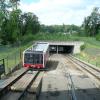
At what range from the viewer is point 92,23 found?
16012 cm

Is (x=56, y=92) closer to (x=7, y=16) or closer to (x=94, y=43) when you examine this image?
(x=94, y=43)

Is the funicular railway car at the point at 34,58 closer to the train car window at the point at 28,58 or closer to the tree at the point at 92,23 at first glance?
the train car window at the point at 28,58

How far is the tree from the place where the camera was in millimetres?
158750

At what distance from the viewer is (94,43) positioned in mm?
89312

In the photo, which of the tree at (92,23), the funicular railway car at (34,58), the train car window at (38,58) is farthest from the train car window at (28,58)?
the tree at (92,23)

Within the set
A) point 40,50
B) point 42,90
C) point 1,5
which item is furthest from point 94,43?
point 42,90

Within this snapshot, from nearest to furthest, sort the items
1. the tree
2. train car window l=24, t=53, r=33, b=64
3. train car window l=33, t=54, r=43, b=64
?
train car window l=33, t=54, r=43, b=64, train car window l=24, t=53, r=33, b=64, the tree

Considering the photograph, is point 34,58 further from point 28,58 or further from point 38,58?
point 28,58

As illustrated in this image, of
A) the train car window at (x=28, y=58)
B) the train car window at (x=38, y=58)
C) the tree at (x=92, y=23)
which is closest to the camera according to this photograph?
the train car window at (x=38, y=58)

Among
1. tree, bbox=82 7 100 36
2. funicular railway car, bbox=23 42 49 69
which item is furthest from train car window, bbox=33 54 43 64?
tree, bbox=82 7 100 36

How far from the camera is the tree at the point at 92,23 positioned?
159 m

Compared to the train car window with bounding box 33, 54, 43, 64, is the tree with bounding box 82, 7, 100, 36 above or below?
above

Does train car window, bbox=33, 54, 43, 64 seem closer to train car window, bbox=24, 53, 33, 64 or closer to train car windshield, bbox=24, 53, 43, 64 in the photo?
train car windshield, bbox=24, 53, 43, 64

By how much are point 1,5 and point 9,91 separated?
76923 mm
